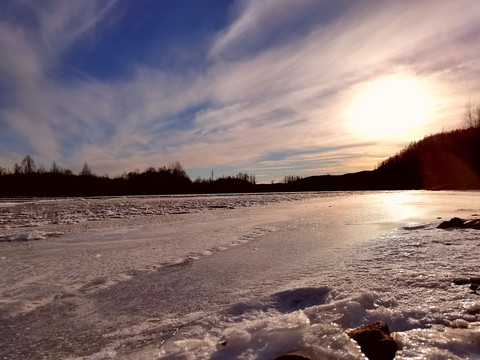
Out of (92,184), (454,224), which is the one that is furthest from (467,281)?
(92,184)

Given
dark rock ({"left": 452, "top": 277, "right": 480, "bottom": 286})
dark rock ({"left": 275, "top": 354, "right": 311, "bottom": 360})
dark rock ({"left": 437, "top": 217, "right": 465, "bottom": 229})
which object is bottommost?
dark rock ({"left": 275, "top": 354, "right": 311, "bottom": 360})

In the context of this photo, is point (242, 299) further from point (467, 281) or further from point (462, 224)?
point (462, 224)

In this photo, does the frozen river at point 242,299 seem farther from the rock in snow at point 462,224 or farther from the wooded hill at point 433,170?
the wooded hill at point 433,170

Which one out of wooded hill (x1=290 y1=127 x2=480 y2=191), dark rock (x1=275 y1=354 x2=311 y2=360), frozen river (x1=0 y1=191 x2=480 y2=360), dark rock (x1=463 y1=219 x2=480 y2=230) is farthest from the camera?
wooded hill (x1=290 y1=127 x2=480 y2=191)

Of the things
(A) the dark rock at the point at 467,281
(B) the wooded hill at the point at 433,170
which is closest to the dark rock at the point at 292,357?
(A) the dark rock at the point at 467,281

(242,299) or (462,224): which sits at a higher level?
(462,224)

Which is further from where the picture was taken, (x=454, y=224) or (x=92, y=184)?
(x=92, y=184)

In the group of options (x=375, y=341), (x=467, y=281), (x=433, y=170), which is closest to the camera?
(x=375, y=341)

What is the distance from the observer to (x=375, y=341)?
144 cm

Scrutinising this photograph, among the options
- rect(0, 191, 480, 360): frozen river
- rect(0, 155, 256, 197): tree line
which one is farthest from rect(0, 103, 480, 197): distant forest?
rect(0, 191, 480, 360): frozen river

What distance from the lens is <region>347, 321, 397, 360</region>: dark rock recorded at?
1374 mm

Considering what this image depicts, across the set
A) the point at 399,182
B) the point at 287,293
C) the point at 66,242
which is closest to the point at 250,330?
the point at 287,293

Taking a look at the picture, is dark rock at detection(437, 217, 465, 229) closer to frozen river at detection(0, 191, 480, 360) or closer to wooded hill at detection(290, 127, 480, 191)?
frozen river at detection(0, 191, 480, 360)

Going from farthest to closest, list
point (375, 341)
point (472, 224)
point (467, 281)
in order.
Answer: point (472, 224) < point (467, 281) < point (375, 341)
